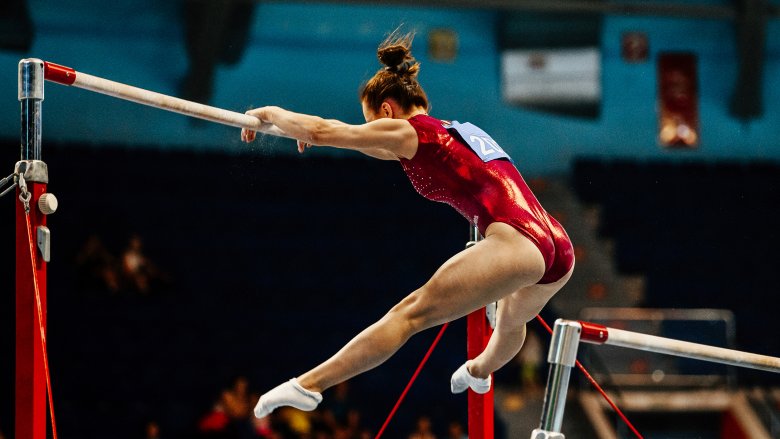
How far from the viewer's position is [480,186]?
3.65 metres

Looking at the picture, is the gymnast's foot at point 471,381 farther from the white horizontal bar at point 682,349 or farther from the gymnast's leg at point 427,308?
the white horizontal bar at point 682,349

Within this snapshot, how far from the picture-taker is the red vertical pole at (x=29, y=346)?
3.23 metres

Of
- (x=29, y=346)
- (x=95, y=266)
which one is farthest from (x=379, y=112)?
(x=95, y=266)

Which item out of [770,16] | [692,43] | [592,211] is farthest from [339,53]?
[770,16]

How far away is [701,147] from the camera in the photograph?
13242mm

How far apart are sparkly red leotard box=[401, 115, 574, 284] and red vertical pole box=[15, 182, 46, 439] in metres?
1.39

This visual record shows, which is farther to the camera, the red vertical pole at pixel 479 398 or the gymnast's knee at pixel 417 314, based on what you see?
the red vertical pole at pixel 479 398

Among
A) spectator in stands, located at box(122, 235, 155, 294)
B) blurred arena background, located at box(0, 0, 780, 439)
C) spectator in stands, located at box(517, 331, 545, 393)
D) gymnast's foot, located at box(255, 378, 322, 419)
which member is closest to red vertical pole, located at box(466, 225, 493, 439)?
gymnast's foot, located at box(255, 378, 322, 419)

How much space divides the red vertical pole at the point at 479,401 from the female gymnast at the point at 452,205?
0.42 metres

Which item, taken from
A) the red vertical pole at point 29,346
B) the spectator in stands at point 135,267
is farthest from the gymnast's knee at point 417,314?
the spectator in stands at point 135,267

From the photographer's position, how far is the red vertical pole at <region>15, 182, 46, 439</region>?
127 inches

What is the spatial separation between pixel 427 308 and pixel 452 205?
0.47 m

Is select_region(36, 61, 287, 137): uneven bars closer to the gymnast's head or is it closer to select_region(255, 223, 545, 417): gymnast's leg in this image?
the gymnast's head

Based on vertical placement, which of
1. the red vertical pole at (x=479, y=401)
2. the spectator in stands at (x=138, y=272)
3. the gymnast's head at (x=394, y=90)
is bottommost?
the spectator in stands at (x=138, y=272)
